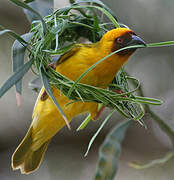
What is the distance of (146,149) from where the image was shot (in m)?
4.46

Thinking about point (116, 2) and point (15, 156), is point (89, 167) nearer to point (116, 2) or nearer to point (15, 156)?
point (116, 2)

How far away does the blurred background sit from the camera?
3.96 m

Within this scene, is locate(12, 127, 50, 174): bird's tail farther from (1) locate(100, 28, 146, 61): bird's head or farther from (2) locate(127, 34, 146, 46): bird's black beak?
(2) locate(127, 34, 146, 46): bird's black beak

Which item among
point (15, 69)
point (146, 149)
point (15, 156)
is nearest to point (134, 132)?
point (146, 149)

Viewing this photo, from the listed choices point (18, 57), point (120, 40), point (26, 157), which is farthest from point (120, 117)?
point (18, 57)

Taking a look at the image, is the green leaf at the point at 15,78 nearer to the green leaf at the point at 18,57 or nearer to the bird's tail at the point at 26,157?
the green leaf at the point at 18,57

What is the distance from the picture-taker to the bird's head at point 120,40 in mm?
1434

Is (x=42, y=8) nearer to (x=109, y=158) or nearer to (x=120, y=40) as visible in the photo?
(x=120, y=40)

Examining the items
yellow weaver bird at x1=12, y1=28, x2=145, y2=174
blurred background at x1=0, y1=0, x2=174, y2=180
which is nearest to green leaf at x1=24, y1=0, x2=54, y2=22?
yellow weaver bird at x1=12, y1=28, x2=145, y2=174

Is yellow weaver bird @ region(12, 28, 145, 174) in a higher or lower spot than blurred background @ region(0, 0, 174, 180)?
higher

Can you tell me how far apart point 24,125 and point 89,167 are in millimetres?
1091

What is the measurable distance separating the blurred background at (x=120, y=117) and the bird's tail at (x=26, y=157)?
1.90 meters

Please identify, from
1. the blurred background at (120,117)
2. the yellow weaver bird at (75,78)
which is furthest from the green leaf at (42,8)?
the blurred background at (120,117)

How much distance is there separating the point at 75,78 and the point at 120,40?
0.25 meters
